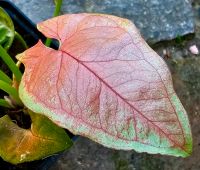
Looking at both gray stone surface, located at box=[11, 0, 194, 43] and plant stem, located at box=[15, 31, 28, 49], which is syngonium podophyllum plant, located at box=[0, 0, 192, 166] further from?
gray stone surface, located at box=[11, 0, 194, 43]

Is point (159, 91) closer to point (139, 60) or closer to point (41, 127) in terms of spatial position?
point (139, 60)

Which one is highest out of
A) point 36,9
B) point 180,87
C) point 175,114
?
point 175,114

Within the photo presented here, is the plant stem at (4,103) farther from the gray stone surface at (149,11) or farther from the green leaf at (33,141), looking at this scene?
the gray stone surface at (149,11)

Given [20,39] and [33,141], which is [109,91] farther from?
[20,39]

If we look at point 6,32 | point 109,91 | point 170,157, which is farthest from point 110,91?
point 170,157

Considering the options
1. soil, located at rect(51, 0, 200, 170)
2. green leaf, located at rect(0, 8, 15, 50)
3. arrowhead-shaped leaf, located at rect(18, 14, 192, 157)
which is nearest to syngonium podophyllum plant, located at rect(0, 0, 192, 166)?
arrowhead-shaped leaf, located at rect(18, 14, 192, 157)

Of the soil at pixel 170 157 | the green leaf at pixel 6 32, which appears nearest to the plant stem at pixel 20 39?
the green leaf at pixel 6 32

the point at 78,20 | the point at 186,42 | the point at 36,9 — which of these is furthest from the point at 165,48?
the point at 78,20
